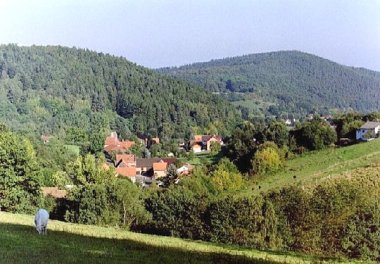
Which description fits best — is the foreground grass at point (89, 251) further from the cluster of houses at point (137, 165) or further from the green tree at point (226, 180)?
the cluster of houses at point (137, 165)

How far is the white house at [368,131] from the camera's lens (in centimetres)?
7861

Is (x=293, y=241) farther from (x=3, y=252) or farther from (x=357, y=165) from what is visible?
(x=357, y=165)

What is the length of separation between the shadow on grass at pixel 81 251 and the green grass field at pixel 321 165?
3967 cm

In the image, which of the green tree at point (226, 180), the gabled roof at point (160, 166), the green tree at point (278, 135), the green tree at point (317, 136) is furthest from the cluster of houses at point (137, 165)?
the green tree at point (226, 180)

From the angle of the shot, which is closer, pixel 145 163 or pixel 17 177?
pixel 17 177

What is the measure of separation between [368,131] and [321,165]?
18241 mm

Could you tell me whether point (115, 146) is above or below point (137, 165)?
above

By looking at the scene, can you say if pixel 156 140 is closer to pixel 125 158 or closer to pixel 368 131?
pixel 125 158

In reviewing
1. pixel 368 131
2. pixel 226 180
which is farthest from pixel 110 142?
pixel 226 180

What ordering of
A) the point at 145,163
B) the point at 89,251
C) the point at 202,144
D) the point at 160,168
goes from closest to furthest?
the point at 89,251
the point at 160,168
the point at 145,163
the point at 202,144

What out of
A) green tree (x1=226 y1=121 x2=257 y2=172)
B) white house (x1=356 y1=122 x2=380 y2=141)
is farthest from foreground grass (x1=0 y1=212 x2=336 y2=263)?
white house (x1=356 y1=122 x2=380 y2=141)

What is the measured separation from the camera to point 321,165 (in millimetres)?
64625

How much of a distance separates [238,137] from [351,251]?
59.0m

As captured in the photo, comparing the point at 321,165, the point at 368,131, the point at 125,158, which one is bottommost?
the point at 125,158
